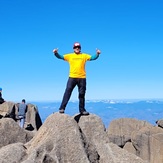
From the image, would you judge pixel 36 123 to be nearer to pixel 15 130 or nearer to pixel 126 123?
pixel 126 123

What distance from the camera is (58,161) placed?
13633 mm

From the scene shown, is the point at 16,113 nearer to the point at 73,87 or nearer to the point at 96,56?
the point at 73,87

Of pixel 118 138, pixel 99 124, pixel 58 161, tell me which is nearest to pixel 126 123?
pixel 118 138

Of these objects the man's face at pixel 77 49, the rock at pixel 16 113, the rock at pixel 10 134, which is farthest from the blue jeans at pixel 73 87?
the rock at pixel 16 113

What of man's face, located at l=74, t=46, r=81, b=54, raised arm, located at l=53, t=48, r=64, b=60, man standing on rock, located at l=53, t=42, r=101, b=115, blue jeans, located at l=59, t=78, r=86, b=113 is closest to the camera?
raised arm, located at l=53, t=48, r=64, b=60

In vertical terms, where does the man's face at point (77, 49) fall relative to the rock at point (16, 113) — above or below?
above

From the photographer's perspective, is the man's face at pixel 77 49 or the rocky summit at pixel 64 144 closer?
the rocky summit at pixel 64 144

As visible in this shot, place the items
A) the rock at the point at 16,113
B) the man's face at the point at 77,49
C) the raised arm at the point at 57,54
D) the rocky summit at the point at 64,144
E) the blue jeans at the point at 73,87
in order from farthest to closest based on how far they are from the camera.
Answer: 1. the rock at the point at 16,113
2. the blue jeans at the point at 73,87
3. the man's face at the point at 77,49
4. the raised arm at the point at 57,54
5. the rocky summit at the point at 64,144

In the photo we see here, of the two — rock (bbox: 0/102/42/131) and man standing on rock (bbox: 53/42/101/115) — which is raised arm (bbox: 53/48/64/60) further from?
rock (bbox: 0/102/42/131)

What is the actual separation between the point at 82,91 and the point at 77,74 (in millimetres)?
901

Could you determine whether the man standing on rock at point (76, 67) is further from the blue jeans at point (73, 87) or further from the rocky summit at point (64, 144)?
the rocky summit at point (64, 144)

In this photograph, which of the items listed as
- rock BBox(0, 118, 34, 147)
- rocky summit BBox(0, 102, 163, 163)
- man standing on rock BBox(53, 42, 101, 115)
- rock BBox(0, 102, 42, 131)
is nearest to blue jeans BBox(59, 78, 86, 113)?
man standing on rock BBox(53, 42, 101, 115)

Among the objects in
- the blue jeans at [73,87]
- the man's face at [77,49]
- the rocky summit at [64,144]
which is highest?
the man's face at [77,49]

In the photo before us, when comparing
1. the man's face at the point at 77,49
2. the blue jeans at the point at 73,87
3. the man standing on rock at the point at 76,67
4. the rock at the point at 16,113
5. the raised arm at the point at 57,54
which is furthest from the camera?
the rock at the point at 16,113
